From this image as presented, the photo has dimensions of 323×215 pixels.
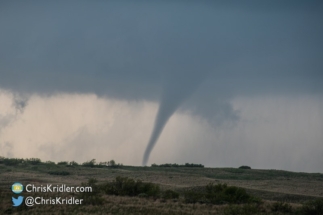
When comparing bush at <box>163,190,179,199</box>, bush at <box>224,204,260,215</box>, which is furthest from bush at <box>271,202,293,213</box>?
bush at <box>163,190,179,199</box>

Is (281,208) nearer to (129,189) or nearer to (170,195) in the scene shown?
(170,195)

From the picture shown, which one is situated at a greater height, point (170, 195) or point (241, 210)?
point (170, 195)

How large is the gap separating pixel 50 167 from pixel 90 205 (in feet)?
179

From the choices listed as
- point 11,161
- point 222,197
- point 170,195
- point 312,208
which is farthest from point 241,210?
point 11,161

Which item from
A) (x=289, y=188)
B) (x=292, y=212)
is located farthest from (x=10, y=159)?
(x=292, y=212)

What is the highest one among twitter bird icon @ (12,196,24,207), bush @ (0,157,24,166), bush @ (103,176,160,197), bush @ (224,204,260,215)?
bush @ (0,157,24,166)

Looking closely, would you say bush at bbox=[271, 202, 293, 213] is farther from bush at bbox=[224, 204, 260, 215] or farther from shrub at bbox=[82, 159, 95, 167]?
shrub at bbox=[82, 159, 95, 167]

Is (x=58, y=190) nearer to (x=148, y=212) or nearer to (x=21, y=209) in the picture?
(x=21, y=209)

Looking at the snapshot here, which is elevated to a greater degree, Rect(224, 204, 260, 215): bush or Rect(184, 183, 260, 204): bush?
Rect(184, 183, 260, 204): bush

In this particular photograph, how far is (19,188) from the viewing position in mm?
48562

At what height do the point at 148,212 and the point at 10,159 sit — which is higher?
the point at 10,159

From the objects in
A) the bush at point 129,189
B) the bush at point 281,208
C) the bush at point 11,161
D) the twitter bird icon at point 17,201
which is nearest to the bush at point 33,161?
the bush at point 11,161

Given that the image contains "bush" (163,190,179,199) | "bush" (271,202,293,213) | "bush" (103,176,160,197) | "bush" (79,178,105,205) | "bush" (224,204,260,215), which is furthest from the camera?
"bush" (103,176,160,197)

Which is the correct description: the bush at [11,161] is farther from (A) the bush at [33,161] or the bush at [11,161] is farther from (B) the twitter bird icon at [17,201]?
(B) the twitter bird icon at [17,201]
